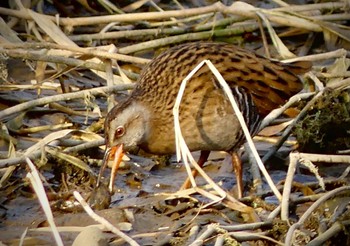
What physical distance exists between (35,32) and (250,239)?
301 cm

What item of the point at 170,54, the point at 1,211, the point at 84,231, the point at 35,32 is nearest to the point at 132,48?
the point at 35,32

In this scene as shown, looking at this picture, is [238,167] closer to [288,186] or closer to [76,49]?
[288,186]

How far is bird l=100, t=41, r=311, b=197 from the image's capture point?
543cm

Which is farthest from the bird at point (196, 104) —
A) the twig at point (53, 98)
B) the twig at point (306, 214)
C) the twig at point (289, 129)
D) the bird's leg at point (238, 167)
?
the twig at point (306, 214)

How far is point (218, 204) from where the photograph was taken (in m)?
5.21

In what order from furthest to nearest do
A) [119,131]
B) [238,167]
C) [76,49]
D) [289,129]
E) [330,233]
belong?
[76,49] < [289,129] < [238,167] < [119,131] < [330,233]

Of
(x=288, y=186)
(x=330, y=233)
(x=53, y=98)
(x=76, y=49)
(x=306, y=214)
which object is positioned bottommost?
(x=330, y=233)

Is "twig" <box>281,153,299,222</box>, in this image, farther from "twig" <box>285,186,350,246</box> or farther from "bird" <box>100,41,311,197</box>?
"bird" <box>100,41,311,197</box>

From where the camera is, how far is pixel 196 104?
17.8ft

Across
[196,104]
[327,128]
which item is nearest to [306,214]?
[196,104]

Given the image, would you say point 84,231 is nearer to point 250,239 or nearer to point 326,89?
point 250,239

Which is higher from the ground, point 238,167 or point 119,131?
point 119,131

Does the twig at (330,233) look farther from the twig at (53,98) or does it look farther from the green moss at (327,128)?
the twig at (53,98)

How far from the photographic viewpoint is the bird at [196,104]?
5430 mm
